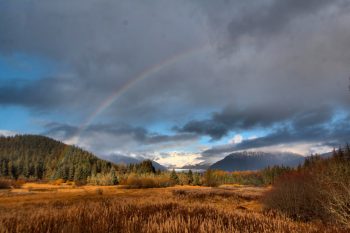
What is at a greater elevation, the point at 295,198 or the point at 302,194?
the point at 302,194

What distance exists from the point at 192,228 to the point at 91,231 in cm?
275

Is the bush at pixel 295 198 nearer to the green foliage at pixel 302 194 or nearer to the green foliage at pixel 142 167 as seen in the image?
the green foliage at pixel 302 194

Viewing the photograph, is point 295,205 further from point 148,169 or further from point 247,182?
point 247,182

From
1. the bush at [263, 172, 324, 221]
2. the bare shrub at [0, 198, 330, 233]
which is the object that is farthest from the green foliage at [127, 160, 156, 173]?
the bare shrub at [0, 198, 330, 233]

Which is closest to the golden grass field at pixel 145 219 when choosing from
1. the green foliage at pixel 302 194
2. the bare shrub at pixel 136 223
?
the bare shrub at pixel 136 223

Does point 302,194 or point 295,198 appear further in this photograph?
point 295,198

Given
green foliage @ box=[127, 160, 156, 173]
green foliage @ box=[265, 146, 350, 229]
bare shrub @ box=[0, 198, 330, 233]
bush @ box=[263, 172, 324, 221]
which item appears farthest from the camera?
green foliage @ box=[127, 160, 156, 173]

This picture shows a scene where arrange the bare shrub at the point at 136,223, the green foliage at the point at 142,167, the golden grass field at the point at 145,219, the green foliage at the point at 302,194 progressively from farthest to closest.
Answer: the green foliage at the point at 142,167 < the green foliage at the point at 302,194 < the golden grass field at the point at 145,219 < the bare shrub at the point at 136,223

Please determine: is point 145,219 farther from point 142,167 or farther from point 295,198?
point 142,167

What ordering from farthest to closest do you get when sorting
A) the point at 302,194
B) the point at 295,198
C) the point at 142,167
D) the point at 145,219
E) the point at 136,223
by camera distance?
the point at 142,167 → the point at 295,198 → the point at 302,194 → the point at 145,219 → the point at 136,223

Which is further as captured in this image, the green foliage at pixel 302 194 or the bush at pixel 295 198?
the bush at pixel 295 198

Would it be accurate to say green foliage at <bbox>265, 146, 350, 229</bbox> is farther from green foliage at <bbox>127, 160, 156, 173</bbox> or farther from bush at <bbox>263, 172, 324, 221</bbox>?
green foliage at <bbox>127, 160, 156, 173</bbox>

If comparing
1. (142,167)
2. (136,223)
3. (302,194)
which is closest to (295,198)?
(302,194)

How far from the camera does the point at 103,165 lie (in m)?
165
